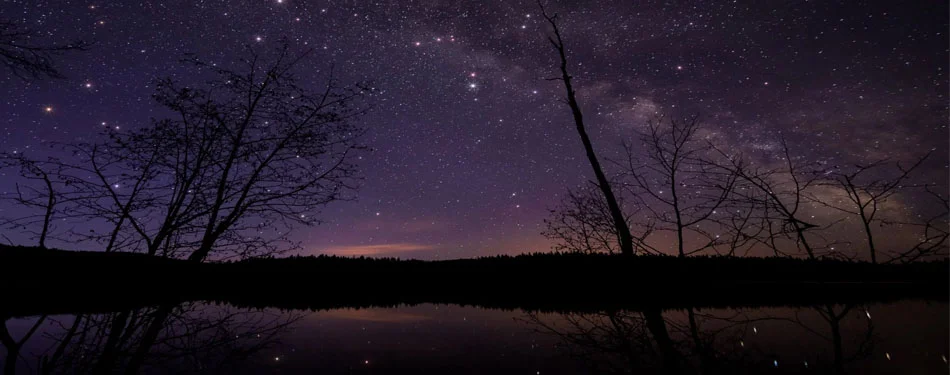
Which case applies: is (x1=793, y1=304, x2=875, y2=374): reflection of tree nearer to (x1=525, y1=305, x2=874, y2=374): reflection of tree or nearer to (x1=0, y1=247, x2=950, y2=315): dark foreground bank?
(x1=525, y1=305, x2=874, y2=374): reflection of tree

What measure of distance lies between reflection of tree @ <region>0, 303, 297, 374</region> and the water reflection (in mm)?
11

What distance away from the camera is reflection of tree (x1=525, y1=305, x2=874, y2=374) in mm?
1921

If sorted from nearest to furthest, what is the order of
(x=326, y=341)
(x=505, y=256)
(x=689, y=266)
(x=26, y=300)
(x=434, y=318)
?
(x=326, y=341), (x=434, y=318), (x=26, y=300), (x=689, y=266), (x=505, y=256)

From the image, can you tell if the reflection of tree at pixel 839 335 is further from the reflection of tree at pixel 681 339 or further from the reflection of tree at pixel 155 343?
the reflection of tree at pixel 155 343

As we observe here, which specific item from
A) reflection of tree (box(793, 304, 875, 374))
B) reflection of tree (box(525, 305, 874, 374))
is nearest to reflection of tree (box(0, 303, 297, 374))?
reflection of tree (box(525, 305, 874, 374))

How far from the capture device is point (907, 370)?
1.69 metres

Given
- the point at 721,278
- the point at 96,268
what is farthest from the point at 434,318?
the point at 96,268

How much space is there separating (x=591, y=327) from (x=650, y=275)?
12.1 ft

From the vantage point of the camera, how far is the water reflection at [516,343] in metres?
1.92

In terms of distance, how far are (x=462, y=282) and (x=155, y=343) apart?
568 centimetres

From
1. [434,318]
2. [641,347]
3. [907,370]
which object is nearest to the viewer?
[907,370]

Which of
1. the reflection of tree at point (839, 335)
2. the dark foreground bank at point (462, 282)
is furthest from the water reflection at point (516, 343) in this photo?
the dark foreground bank at point (462, 282)

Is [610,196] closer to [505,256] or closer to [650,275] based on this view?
[650,275]

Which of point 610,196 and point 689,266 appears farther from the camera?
point 610,196
